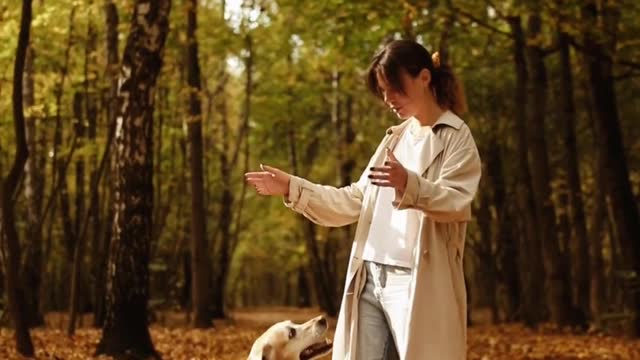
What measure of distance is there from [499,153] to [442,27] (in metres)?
9.47

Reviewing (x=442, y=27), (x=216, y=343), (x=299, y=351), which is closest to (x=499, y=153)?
(x=442, y=27)

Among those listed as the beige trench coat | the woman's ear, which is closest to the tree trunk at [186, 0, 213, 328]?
the woman's ear

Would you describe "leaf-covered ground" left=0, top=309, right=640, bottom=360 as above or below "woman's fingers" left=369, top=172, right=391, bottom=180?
Answer: below

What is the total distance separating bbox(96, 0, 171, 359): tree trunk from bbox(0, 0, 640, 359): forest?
0.06ft

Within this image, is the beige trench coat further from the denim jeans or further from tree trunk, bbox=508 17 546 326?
tree trunk, bbox=508 17 546 326

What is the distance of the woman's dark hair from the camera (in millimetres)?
3779

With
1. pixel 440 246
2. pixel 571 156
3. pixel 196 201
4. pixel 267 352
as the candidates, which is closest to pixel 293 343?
pixel 267 352

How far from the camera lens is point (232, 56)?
24.2m

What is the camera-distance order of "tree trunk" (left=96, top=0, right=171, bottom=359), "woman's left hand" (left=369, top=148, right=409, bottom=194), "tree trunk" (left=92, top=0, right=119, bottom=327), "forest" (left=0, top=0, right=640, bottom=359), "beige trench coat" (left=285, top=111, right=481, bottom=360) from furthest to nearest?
"tree trunk" (left=92, top=0, right=119, bottom=327)
"forest" (left=0, top=0, right=640, bottom=359)
"tree trunk" (left=96, top=0, right=171, bottom=359)
"beige trench coat" (left=285, top=111, right=481, bottom=360)
"woman's left hand" (left=369, top=148, right=409, bottom=194)

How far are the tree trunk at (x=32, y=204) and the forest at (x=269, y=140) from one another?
7 centimetres

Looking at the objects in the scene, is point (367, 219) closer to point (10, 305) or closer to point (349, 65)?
point (10, 305)

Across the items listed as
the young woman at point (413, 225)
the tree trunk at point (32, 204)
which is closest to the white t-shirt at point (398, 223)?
the young woman at point (413, 225)

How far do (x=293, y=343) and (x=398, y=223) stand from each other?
5.92 ft

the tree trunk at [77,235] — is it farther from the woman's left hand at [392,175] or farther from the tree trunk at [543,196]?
the woman's left hand at [392,175]
